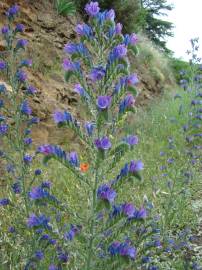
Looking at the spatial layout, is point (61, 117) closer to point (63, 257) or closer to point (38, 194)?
point (38, 194)

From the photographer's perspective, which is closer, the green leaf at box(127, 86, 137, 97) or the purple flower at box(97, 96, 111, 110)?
the purple flower at box(97, 96, 111, 110)

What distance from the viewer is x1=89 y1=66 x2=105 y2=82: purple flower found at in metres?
2.32

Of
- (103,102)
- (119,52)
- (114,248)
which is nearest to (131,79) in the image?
(119,52)

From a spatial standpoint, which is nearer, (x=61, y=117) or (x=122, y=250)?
(x=122, y=250)

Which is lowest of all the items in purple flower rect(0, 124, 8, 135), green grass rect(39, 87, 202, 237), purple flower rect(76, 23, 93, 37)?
green grass rect(39, 87, 202, 237)

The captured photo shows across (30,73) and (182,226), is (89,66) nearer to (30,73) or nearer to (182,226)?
(182,226)

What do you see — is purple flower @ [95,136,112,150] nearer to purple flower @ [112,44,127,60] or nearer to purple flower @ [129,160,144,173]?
purple flower @ [129,160,144,173]

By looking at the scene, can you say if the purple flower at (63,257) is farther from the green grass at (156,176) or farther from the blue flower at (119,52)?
the blue flower at (119,52)

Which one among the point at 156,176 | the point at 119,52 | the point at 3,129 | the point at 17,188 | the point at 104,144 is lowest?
the point at 156,176

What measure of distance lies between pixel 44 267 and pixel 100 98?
6.65 ft

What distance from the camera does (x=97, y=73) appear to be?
7.61 feet

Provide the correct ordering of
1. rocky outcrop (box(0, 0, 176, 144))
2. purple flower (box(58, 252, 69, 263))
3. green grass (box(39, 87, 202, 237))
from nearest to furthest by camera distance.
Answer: purple flower (box(58, 252, 69, 263)), green grass (box(39, 87, 202, 237)), rocky outcrop (box(0, 0, 176, 144))

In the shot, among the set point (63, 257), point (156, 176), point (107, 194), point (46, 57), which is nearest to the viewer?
point (107, 194)

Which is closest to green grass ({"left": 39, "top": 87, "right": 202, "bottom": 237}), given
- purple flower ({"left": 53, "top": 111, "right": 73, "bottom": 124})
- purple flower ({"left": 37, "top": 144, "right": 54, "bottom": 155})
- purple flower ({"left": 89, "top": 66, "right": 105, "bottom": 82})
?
purple flower ({"left": 37, "top": 144, "right": 54, "bottom": 155})
